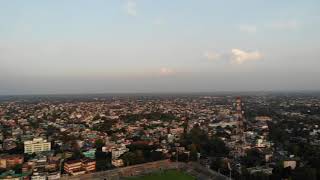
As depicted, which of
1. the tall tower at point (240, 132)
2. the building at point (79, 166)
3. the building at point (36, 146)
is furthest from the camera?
the building at point (36, 146)

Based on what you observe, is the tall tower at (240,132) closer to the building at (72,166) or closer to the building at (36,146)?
the building at (72,166)

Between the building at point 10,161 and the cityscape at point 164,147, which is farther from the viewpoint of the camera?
the building at point 10,161

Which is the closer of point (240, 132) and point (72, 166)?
point (72, 166)

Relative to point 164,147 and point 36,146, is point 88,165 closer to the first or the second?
point 164,147

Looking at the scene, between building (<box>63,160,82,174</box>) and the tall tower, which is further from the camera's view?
the tall tower

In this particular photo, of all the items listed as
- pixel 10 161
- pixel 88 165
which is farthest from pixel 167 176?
pixel 10 161

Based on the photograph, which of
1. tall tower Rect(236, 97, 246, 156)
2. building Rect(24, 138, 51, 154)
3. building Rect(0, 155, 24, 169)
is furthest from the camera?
building Rect(24, 138, 51, 154)

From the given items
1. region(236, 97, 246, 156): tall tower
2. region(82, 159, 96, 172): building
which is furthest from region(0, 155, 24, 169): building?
region(236, 97, 246, 156): tall tower

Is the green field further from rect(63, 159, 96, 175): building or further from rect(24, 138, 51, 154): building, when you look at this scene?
rect(24, 138, 51, 154): building

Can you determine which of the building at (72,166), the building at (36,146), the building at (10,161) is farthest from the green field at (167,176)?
the building at (36,146)
